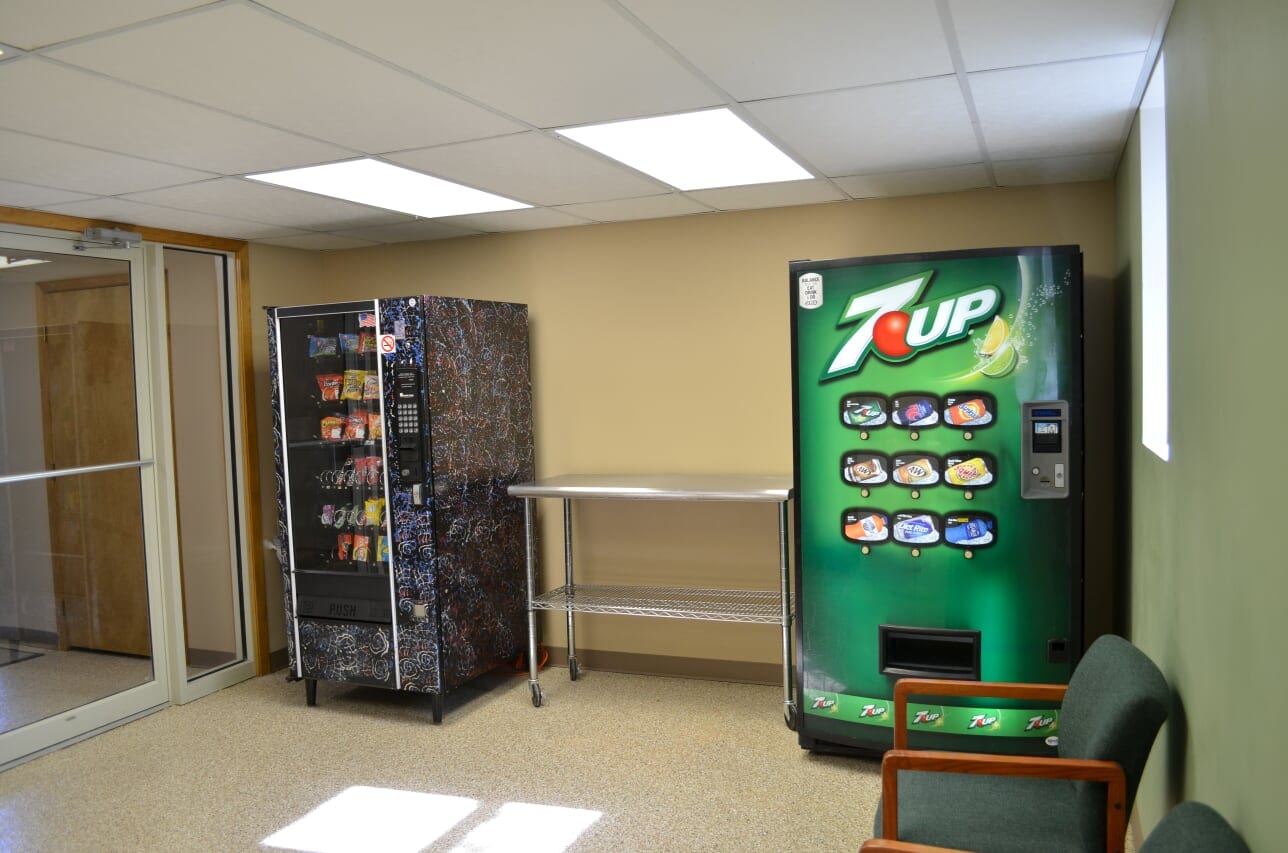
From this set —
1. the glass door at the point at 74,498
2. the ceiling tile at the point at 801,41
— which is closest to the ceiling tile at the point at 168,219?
the glass door at the point at 74,498

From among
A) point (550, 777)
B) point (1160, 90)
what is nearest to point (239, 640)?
point (550, 777)

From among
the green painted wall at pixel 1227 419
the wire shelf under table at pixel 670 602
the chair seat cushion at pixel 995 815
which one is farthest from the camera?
the wire shelf under table at pixel 670 602

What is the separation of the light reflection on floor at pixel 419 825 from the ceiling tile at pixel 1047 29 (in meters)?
2.67

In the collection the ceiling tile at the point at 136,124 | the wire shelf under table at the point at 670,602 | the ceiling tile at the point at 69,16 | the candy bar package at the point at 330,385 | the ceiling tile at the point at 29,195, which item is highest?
the ceiling tile at the point at 29,195

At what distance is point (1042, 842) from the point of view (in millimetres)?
2148

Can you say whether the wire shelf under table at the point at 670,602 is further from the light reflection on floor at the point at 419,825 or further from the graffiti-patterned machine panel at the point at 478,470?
the light reflection on floor at the point at 419,825

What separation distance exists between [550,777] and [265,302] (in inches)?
118

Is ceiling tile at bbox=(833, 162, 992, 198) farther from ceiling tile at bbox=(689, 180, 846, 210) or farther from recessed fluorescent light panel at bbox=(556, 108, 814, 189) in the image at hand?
recessed fluorescent light panel at bbox=(556, 108, 814, 189)

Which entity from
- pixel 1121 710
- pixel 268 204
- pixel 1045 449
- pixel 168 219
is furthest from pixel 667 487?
pixel 168 219

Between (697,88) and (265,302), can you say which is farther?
(265,302)

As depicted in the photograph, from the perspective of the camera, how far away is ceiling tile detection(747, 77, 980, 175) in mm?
2705

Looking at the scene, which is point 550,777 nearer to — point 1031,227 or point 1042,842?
point 1042,842

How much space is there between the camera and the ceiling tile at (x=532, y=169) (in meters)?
3.14

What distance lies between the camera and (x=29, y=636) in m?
3.99
